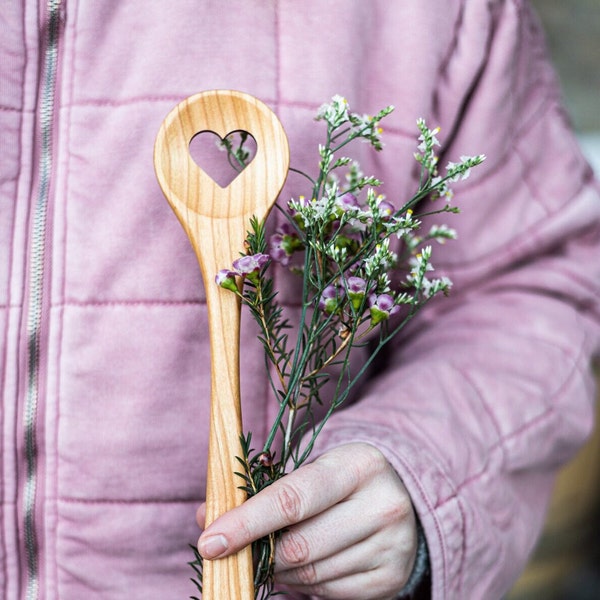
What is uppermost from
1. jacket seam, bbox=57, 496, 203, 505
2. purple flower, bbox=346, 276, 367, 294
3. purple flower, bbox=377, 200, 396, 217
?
purple flower, bbox=377, 200, 396, 217

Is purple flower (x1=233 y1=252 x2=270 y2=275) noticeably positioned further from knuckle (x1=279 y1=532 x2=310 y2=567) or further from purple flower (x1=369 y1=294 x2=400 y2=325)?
knuckle (x1=279 y1=532 x2=310 y2=567)

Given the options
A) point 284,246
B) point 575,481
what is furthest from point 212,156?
point 575,481

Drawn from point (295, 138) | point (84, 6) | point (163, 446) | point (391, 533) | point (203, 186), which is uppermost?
point (84, 6)

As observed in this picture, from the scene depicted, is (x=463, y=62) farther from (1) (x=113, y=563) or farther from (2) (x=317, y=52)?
(1) (x=113, y=563)

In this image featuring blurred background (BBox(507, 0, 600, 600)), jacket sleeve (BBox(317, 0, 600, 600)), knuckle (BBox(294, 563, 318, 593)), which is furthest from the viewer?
blurred background (BBox(507, 0, 600, 600))

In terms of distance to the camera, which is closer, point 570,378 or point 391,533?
point 391,533

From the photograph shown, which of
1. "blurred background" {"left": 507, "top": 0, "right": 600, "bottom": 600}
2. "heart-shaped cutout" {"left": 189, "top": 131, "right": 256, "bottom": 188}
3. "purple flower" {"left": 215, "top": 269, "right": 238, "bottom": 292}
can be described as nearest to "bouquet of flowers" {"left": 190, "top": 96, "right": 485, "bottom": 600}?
"purple flower" {"left": 215, "top": 269, "right": 238, "bottom": 292}

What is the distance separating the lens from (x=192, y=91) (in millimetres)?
709

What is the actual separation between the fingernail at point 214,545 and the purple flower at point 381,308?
8.0 inches

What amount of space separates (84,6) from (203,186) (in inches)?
9.9

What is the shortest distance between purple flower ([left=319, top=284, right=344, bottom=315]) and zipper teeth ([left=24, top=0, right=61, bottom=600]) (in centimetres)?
29

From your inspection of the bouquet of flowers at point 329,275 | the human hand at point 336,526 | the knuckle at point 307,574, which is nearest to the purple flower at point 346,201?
the bouquet of flowers at point 329,275

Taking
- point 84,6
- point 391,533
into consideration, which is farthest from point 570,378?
point 84,6

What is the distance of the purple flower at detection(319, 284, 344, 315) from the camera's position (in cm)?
58
